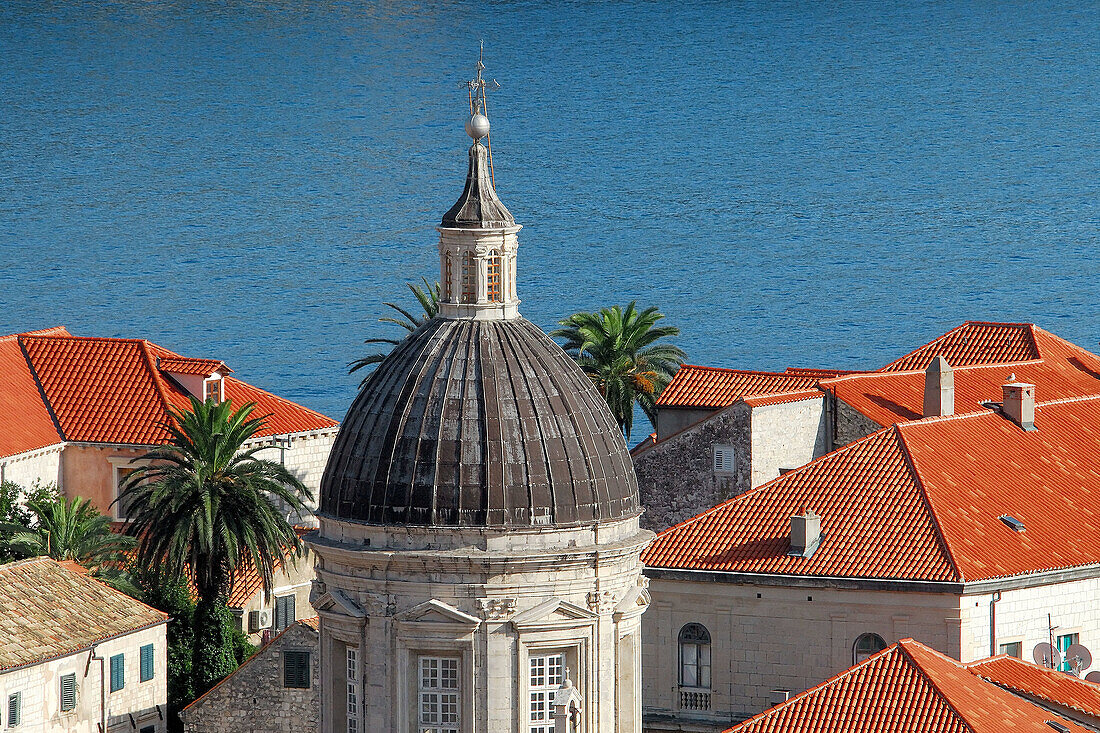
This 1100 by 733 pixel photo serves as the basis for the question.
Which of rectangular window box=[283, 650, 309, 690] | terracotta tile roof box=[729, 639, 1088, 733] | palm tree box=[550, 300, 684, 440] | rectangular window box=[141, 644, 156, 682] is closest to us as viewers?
→ terracotta tile roof box=[729, 639, 1088, 733]

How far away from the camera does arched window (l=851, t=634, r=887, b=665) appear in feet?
233

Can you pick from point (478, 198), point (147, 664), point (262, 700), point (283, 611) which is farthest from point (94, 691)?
point (478, 198)

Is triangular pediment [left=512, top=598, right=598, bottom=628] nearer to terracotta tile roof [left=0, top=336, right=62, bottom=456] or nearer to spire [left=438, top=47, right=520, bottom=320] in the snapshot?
spire [left=438, top=47, right=520, bottom=320]

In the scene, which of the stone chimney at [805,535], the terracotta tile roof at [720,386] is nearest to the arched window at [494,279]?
the stone chimney at [805,535]

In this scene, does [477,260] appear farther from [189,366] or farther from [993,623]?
[189,366]

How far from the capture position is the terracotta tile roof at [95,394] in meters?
93.4

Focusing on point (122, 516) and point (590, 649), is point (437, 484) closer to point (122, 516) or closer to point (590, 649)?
point (590, 649)

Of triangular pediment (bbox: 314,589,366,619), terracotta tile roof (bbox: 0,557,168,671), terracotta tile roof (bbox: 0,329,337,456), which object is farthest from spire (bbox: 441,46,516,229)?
terracotta tile roof (bbox: 0,329,337,456)

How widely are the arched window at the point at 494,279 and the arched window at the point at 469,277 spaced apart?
0.79 ft

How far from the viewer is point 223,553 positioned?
80.5m

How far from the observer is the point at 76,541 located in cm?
8081

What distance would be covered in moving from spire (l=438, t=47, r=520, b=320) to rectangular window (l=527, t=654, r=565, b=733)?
5454mm

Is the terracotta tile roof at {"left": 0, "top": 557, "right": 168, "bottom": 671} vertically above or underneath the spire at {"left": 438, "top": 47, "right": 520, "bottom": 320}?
underneath

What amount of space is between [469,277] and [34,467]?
1912 inches
